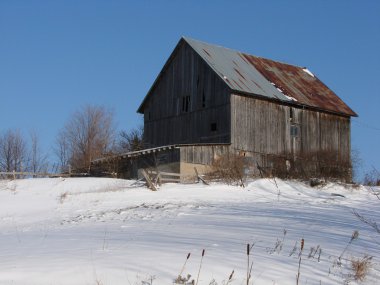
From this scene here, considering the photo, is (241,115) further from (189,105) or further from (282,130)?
(189,105)

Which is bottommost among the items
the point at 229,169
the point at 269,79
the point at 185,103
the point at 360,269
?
the point at 360,269

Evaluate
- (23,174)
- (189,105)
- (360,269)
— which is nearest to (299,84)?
(189,105)

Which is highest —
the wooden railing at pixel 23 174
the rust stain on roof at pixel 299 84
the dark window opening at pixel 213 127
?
the rust stain on roof at pixel 299 84

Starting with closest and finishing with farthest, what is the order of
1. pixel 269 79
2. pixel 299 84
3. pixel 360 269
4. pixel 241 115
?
pixel 360 269, pixel 241 115, pixel 269 79, pixel 299 84

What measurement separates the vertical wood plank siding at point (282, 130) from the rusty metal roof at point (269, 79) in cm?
62

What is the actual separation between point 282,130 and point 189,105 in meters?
5.96

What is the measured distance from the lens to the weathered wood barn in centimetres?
3384

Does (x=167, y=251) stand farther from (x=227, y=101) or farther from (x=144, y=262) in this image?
(x=227, y=101)

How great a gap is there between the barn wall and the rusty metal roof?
891mm

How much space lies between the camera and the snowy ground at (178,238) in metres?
7.24

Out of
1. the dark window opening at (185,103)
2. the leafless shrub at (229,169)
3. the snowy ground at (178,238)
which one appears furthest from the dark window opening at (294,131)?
the snowy ground at (178,238)

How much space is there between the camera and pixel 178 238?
10359mm

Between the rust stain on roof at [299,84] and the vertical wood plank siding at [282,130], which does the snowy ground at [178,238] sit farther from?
the rust stain on roof at [299,84]

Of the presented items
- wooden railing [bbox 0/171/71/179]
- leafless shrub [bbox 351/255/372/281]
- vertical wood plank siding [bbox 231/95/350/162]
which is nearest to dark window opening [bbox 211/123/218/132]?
vertical wood plank siding [bbox 231/95/350/162]
